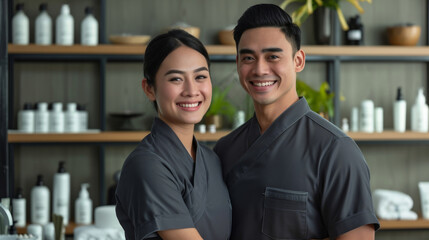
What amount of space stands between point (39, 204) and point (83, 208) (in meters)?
0.24

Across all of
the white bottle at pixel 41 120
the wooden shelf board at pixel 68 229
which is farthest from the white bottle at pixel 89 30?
the wooden shelf board at pixel 68 229

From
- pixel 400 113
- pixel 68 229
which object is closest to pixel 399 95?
pixel 400 113

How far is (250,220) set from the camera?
144 cm

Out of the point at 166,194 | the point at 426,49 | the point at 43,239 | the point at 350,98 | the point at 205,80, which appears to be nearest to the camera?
the point at 166,194

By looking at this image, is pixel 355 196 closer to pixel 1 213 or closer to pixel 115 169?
pixel 1 213

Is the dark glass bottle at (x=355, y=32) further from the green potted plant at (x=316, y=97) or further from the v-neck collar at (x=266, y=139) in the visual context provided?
the v-neck collar at (x=266, y=139)

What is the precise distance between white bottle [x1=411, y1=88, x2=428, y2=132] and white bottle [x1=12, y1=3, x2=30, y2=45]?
228cm

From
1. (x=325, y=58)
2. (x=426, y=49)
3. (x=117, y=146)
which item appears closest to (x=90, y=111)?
(x=117, y=146)

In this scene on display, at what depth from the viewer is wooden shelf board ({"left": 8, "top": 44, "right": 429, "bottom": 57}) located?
3.15 m

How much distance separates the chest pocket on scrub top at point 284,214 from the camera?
138 cm

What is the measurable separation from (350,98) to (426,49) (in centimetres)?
54

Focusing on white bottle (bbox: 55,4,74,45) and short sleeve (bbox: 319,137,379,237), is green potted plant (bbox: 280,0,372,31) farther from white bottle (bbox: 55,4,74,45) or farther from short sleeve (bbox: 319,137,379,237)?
short sleeve (bbox: 319,137,379,237)

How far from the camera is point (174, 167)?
1.37 metres

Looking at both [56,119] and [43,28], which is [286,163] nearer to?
[56,119]
